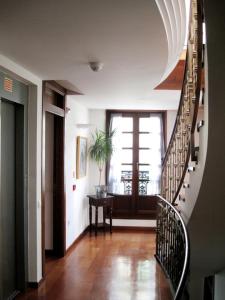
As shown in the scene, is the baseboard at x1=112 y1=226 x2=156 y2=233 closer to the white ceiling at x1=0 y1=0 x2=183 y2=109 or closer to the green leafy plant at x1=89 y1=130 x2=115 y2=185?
the green leafy plant at x1=89 y1=130 x2=115 y2=185

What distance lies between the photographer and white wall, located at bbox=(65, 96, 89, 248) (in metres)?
6.16

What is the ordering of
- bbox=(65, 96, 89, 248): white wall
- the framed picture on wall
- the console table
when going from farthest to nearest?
the console table, the framed picture on wall, bbox=(65, 96, 89, 248): white wall

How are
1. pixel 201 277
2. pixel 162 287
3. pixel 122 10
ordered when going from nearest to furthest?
pixel 122 10 → pixel 201 277 → pixel 162 287

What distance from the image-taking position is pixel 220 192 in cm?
248

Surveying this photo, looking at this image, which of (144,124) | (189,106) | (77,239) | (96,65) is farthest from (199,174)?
(144,124)

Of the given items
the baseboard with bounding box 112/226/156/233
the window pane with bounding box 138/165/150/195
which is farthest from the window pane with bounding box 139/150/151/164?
the baseboard with bounding box 112/226/156/233

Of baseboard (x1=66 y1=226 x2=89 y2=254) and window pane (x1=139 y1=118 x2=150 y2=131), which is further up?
window pane (x1=139 y1=118 x2=150 y2=131)

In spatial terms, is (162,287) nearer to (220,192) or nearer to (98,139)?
(220,192)

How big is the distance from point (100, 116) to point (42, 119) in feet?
12.2

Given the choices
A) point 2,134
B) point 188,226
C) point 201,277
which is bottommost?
point 201,277

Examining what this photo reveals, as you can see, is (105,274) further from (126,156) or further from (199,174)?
(126,156)

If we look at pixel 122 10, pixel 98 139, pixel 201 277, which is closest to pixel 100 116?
pixel 98 139

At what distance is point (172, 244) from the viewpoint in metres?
3.84

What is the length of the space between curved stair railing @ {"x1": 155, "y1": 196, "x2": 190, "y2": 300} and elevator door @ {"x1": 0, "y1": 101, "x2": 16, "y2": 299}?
1772 mm
